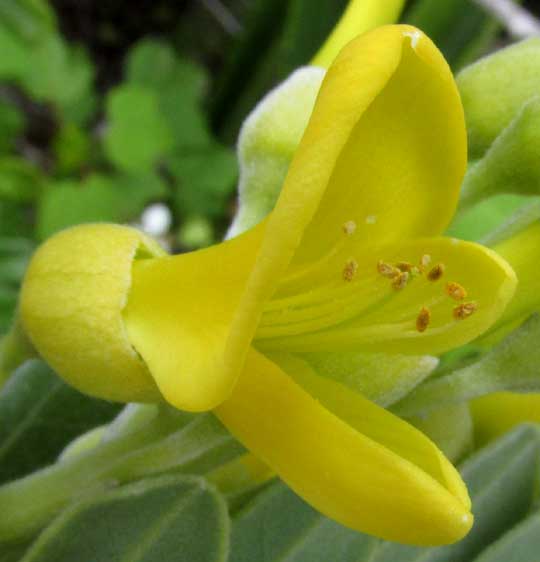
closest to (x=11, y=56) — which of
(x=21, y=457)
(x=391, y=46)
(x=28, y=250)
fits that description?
(x=28, y=250)

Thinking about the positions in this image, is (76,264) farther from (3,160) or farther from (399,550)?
(3,160)

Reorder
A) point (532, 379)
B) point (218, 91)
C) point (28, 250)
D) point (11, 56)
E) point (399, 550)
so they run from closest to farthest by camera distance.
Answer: point (532, 379)
point (399, 550)
point (28, 250)
point (11, 56)
point (218, 91)

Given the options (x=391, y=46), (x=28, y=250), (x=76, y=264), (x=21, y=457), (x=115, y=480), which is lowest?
(x=28, y=250)

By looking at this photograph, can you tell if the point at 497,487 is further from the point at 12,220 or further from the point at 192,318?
the point at 12,220

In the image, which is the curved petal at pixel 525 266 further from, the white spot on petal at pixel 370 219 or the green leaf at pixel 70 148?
the green leaf at pixel 70 148

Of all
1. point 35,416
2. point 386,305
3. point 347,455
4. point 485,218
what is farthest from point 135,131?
point 347,455

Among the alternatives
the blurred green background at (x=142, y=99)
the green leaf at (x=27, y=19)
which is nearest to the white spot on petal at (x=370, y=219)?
the blurred green background at (x=142, y=99)

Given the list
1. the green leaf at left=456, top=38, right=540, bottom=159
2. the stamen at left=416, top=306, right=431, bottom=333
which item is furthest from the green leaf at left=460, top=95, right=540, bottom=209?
the stamen at left=416, top=306, right=431, bottom=333
